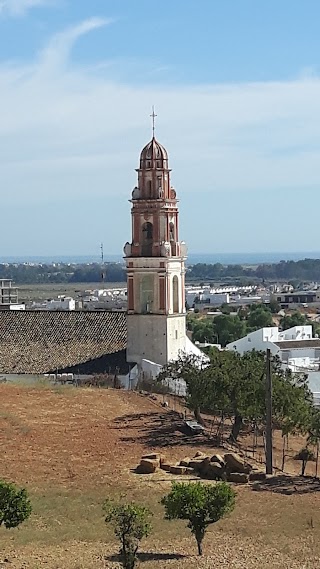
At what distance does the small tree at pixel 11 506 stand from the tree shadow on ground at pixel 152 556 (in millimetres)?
1709

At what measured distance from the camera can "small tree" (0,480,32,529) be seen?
1841cm

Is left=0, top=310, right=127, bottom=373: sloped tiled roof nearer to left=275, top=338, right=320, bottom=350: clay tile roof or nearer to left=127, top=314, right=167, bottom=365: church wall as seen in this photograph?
left=127, top=314, right=167, bottom=365: church wall

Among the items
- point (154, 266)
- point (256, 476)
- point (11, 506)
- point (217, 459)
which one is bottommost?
point (256, 476)

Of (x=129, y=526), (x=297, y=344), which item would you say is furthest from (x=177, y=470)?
(x=297, y=344)

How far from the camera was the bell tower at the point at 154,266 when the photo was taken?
4369cm

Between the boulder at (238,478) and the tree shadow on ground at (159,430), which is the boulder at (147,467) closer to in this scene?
the boulder at (238,478)

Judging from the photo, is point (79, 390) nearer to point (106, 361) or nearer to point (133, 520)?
point (106, 361)

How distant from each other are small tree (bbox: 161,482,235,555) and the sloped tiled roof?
25055 millimetres

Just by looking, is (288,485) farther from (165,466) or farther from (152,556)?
(152,556)

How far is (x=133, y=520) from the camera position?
17.4m

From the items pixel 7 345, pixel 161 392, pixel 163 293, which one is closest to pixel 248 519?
pixel 161 392

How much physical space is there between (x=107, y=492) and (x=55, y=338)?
71.2 feet

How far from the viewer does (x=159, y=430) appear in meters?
32.0

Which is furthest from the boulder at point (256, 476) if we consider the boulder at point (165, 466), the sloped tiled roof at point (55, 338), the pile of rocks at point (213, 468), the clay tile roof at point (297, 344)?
the clay tile roof at point (297, 344)
